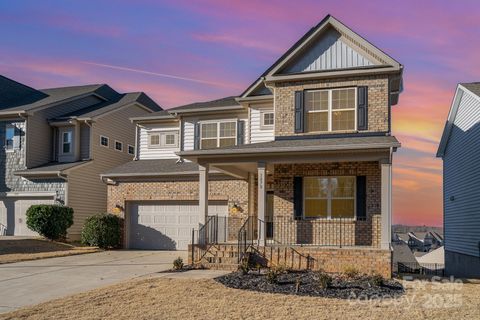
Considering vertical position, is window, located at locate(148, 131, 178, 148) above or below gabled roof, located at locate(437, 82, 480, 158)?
below

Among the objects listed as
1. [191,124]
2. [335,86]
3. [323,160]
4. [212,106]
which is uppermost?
[212,106]

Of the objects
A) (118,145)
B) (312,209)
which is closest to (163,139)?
(118,145)

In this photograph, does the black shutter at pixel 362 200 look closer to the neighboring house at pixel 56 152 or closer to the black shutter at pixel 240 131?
the black shutter at pixel 240 131

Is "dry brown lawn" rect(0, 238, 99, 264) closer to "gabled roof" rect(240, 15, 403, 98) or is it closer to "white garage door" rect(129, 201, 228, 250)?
"white garage door" rect(129, 201, 228, 250)

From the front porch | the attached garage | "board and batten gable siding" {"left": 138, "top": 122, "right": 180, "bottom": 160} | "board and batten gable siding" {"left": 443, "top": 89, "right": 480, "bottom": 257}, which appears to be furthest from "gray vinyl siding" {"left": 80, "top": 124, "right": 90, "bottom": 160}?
"board and batten gable siding" {"left": 443, "top": 89, "right": 480, "bottom": 257}

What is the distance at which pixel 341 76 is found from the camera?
18.0 meters

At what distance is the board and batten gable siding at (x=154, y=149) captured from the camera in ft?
86.5

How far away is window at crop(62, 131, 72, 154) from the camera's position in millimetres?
29453

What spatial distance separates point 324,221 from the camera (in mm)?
17844

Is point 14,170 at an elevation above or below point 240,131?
below

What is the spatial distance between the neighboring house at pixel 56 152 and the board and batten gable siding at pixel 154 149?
11.4 feet

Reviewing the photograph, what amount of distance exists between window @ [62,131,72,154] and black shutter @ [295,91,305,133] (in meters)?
15.6

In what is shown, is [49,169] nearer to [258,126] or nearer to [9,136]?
[9,136]

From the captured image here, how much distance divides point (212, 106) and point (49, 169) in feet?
30.3
